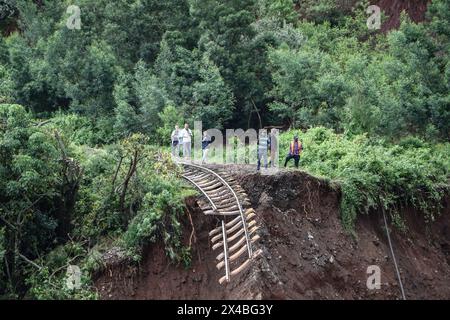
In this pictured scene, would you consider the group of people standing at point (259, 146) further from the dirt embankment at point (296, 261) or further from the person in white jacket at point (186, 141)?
the dirt embankment at point (296, 261)

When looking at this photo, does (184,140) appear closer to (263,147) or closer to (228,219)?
(263,147)

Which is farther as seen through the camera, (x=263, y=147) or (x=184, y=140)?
(x=184, y=140)

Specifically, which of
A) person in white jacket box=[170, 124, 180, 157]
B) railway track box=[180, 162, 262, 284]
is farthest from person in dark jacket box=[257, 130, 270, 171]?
person in white jacket box=[170, 124, 180, 157]

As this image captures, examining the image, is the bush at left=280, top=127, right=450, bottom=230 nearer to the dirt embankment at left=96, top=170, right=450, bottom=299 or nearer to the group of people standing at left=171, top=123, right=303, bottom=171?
the dirt embankment at left=96, top=170, right=450, bottom=299

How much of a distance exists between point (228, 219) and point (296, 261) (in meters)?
1.86

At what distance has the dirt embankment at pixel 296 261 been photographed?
588 inches

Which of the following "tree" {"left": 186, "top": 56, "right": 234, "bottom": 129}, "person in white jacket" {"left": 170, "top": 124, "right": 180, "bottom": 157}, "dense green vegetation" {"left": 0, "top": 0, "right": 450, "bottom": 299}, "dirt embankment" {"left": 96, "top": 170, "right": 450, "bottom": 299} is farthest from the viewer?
"tree" {"left": 186, "top": 56, "right": 234, "bottom": 129}

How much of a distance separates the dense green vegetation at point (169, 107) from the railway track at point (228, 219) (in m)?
0.72

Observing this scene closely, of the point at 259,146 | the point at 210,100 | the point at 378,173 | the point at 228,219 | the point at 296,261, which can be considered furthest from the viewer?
the point at 210,100

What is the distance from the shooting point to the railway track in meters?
14.3

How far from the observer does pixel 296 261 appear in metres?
15.6

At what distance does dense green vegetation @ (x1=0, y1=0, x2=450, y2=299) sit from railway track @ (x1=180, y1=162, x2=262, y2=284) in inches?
28.3

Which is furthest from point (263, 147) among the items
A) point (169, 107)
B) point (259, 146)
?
point (169, 107)

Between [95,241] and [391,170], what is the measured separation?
882 cm
